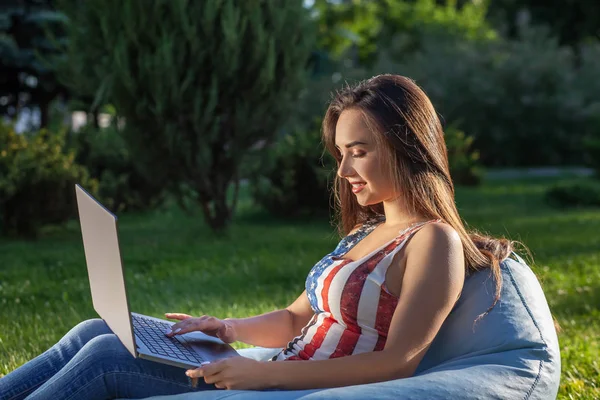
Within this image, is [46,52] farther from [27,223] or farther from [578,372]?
[578,372]

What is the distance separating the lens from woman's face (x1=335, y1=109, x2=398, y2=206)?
9.20 feet

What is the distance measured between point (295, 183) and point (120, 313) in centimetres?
923

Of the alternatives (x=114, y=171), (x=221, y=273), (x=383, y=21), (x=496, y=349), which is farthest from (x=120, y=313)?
(x=383, y=21)

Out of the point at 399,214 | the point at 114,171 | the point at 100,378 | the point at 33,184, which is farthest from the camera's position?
the point at 114,171

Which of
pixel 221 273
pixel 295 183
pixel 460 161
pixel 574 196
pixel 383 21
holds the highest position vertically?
pixel 383 21

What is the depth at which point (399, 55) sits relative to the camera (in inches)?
1073

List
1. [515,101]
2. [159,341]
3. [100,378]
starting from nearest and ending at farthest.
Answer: [100,378]
[159,341]
[515,101]

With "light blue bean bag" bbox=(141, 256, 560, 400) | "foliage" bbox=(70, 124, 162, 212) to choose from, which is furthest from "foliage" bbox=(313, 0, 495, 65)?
"light blue bean bag" bbox=(141, 256, 560, 400)

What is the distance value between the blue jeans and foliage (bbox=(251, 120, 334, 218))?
8827 mm

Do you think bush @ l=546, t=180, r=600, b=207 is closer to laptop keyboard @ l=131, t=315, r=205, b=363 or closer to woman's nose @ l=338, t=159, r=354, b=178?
woman's nose @ l=338, t=159, r=354, b=178

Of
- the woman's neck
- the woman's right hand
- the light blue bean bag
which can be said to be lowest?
the light blue bean bag

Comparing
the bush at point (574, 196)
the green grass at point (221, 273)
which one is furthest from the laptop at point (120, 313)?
the bush at point (574, 196)

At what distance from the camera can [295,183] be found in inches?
464

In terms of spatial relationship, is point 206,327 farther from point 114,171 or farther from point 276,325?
point 114,171
